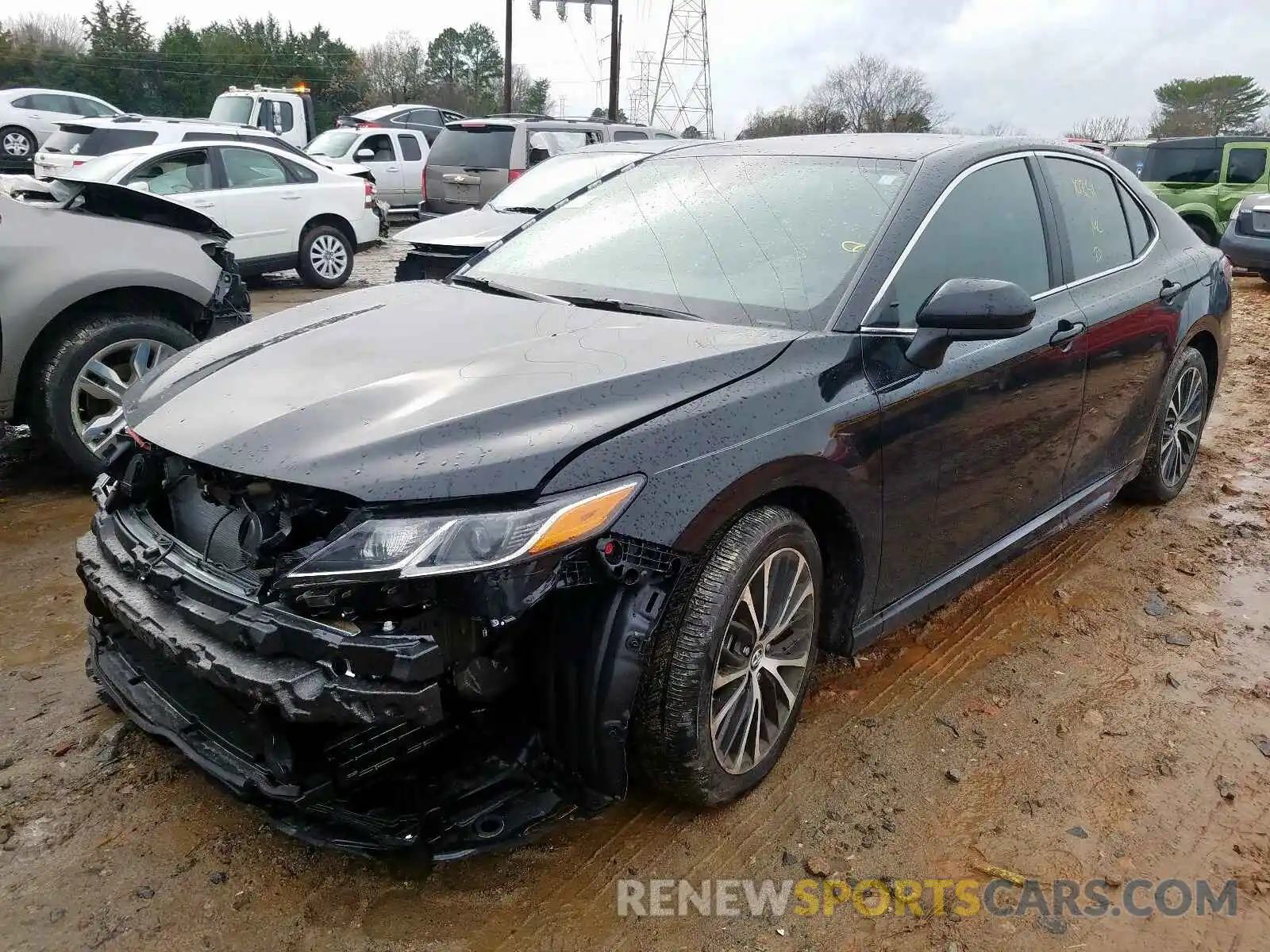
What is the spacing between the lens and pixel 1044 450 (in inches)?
135

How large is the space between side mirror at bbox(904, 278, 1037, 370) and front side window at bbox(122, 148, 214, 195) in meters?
8.94

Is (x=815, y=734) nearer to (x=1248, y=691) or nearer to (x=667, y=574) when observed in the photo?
(x=667, y=574)

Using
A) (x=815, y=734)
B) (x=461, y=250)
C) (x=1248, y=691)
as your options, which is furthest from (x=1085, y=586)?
(x=461, y=250)

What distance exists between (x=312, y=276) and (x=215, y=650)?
395 inches

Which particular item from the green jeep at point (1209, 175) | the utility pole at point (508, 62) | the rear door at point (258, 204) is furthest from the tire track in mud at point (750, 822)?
the utility pole at point (508, 62)

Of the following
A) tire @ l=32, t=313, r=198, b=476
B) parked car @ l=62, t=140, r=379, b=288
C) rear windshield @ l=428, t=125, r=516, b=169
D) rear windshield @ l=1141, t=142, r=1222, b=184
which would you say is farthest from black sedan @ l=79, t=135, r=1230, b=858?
rear windshield @ l=1141, t=142, r=1222, b=184

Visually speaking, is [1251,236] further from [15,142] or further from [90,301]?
[15,142]

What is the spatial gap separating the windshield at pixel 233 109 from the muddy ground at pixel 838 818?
730 inches

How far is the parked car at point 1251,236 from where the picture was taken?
11.8 meters

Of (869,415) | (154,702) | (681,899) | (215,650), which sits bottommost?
(681,899)

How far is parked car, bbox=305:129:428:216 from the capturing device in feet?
55.5

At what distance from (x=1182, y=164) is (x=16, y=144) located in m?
23.0

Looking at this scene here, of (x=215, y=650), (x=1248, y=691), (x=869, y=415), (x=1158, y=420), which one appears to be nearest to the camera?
(x=215, y=650)

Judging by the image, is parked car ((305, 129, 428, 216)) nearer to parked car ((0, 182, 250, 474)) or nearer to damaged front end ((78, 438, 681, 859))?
parked car ((0, 182, 250, 474))
